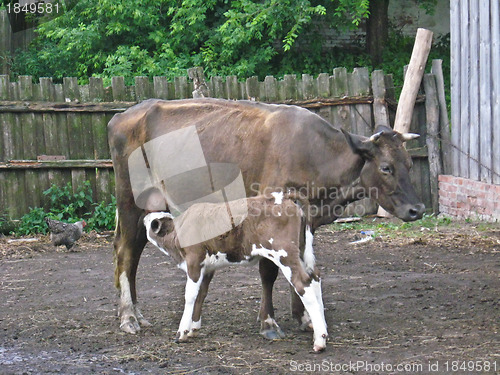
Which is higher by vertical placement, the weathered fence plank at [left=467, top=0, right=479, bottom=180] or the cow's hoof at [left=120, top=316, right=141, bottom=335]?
the weathered fence plank at [left=467, top=0, right=479, bottom=180]

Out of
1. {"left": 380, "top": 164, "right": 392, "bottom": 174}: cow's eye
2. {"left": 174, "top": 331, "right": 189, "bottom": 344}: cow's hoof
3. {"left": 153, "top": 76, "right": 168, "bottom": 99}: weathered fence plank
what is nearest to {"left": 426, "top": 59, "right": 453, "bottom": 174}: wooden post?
{"left": 153, "top": 76, "right": 168, "bottom": 99}: weathered fence plank

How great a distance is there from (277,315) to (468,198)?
5.19 m

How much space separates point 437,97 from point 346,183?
19.3 feet

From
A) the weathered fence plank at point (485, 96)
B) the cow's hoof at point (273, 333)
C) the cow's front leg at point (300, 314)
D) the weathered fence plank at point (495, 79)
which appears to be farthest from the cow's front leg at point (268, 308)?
the weathered fence plank at point (485, 96)

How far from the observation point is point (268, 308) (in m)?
6.05

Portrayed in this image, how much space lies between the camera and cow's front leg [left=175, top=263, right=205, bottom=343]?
5.89 m

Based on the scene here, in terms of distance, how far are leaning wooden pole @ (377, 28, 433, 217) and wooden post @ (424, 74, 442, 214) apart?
7.6 inches

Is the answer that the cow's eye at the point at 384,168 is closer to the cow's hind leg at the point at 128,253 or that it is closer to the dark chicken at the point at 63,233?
the cow's hind leg at the point at 128,253

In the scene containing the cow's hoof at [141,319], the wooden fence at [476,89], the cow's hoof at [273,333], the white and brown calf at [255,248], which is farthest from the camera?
the wooden fence at [476,89]

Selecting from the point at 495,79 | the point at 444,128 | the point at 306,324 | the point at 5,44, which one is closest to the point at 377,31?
the point at 444,128

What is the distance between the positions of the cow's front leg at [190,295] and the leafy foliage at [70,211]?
5.56 meters

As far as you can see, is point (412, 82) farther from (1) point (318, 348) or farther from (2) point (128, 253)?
(1) point (318, 348)

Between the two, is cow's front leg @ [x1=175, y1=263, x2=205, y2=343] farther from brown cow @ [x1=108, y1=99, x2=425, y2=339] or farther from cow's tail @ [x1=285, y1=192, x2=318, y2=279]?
cow's tail @ [x1=285, y1=192, x2=318, y2=279]

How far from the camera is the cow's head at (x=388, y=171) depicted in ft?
20.3
